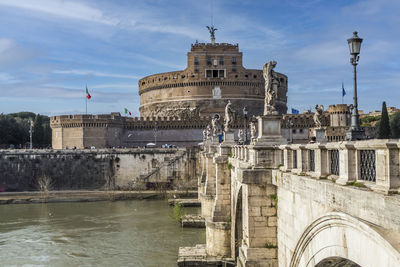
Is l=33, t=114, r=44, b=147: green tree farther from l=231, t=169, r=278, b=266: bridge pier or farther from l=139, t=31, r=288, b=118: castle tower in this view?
l=231, t=169, r=278, b=266: bridge pier

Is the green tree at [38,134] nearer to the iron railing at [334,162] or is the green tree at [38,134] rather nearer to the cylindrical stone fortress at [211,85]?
the cylindrical stone fortress at [211,85]

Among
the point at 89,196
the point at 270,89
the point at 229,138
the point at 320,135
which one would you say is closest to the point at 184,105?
the point at 89,196

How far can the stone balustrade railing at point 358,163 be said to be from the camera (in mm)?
4074

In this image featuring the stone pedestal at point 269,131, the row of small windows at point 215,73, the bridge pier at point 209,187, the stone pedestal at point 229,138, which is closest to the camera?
the stone pedestal at point 269,131

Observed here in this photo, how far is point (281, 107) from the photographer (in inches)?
2859

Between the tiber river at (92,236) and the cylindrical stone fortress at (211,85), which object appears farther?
the cylindrical stone fortress at (211,85)

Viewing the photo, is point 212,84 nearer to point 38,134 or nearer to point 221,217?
point 38,134

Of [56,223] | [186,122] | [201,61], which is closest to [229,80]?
[201,61]

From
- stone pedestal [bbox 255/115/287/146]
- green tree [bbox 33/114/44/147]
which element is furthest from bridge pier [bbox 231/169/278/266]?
green tree [bbox 33/114/44/147]

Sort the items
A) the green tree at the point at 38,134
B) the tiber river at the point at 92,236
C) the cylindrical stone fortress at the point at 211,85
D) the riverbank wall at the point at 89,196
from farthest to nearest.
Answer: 1. the cylindrical stone fortress at the point at 211,85
2. the green tree at the point at 38,134
3. the riverbank wall at the point at 89,196
4. the tiber river at the point at 92,236

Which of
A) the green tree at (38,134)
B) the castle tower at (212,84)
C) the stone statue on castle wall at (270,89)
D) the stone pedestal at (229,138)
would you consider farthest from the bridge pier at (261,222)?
the green tree at (38,134)

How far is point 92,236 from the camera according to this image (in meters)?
25.0

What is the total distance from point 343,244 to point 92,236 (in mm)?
21754

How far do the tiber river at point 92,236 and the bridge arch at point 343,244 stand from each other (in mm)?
13526
